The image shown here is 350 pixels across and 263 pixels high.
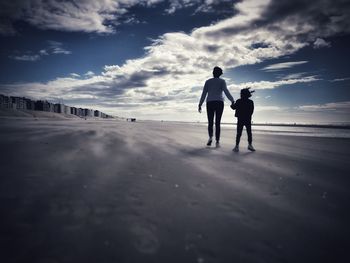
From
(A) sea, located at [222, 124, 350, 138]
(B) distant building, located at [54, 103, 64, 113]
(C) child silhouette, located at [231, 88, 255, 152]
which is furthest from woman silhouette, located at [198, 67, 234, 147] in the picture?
(B) distant building, located at [54, 103, 64, 113]

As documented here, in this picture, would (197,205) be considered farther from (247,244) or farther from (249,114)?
(249,114)

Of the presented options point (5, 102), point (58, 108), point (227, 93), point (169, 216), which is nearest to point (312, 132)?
point (227, 93)

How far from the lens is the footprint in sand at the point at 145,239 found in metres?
1.16

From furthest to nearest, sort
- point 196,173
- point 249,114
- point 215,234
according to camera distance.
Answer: point 249,114 < point 196,173 < point 215,234

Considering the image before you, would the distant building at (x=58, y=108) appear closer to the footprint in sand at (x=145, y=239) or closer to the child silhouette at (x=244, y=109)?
the child silhouette at (x=244, y=109)

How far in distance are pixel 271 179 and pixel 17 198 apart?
2645mm

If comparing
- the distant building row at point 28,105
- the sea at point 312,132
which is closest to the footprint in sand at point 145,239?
the sea at point 312,132

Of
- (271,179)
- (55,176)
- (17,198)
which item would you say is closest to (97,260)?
(17,198)

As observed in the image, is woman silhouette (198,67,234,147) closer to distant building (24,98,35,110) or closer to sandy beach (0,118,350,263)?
sandy beach (0,118,350,263)

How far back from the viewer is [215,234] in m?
1.33

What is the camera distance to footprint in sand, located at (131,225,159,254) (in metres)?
1.16

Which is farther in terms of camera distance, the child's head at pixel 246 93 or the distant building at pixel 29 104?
the distant building at pixel 29 104

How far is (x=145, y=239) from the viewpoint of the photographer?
4.12ft

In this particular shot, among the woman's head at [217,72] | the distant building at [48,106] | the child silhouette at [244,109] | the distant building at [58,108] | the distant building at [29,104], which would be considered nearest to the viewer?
the child silhouette at [244,109]
